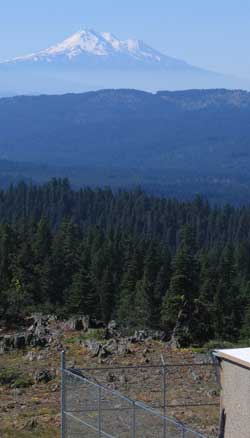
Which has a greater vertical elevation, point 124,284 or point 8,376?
point 8,376

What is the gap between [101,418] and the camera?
17531 millimetres

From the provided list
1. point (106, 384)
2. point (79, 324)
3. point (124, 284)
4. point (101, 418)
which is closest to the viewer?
point (101, 418)

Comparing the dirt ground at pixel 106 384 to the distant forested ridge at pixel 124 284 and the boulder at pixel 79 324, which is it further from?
the distant forested ridge at pixel 124 284

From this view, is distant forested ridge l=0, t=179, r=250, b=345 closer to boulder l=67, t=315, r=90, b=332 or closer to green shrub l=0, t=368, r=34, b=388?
boulder l=67, t=315, r=90, b=332

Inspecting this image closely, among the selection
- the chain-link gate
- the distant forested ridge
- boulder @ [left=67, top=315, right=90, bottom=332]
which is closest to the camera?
the chain-link gate

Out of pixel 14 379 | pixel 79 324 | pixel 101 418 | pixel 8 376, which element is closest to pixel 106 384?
pixel 14 379

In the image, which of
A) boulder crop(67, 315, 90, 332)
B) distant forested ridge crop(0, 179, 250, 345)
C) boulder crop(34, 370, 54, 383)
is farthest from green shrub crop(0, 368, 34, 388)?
distant forested ridge crop(0, 179, 250, 345)

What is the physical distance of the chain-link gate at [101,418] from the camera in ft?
54.5

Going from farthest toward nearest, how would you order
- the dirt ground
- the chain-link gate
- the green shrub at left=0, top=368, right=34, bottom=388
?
the green shrub at left=0, top=368, right=34, bottom=388
the dirt ground
the chain-link gate

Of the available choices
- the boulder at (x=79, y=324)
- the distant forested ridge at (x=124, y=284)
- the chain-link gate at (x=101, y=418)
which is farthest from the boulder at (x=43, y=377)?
the boulder at (x=79, y=324)

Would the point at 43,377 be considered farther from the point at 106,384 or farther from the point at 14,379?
the point at 106,384

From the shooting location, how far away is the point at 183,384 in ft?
71.1

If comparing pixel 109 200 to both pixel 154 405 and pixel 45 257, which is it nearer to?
pixel 45 257

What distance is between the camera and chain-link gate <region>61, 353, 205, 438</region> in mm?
16625
